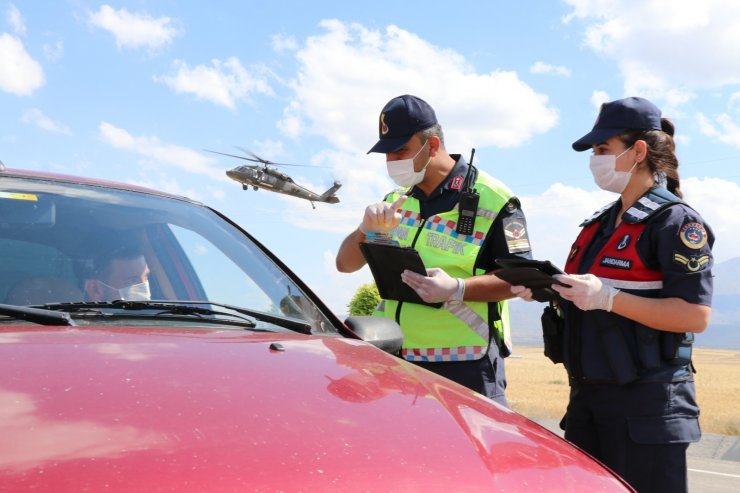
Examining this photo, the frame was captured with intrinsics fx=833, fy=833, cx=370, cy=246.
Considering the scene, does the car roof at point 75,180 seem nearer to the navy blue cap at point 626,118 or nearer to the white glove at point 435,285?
the white glove at point 435,285

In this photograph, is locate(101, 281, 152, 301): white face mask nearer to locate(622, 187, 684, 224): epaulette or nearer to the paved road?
locate(622, 187, 684, 224): epaulette

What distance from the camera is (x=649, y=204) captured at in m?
3.19

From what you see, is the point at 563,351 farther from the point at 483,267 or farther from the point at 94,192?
the point at 94,192

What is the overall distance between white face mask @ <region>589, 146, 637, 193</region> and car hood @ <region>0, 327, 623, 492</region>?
1551 millimetres

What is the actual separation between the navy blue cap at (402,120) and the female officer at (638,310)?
32.4 inches

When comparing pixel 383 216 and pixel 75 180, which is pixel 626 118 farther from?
pixel 75 180

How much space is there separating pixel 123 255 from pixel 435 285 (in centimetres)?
133

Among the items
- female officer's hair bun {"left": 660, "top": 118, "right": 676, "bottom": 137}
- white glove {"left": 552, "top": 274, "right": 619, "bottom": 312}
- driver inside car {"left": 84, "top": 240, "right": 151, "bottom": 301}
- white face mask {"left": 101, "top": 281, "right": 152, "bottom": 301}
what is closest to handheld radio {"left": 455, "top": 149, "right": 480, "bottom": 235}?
white glove {"left": 552, "top": 274, "right": 619, "bottom": 312}

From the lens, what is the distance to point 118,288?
2518mm

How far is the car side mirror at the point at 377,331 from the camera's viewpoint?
8.83ft

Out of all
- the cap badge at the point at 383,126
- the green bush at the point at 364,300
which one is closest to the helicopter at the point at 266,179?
the green bush at the point at 364,300

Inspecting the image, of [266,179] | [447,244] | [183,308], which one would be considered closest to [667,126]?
[447,244]

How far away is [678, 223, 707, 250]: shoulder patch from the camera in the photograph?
3.00 metres

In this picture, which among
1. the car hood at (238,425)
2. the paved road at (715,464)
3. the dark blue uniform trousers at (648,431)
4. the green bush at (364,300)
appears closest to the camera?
the car hood at (238,425)
